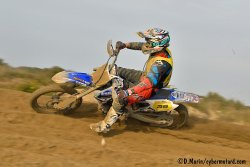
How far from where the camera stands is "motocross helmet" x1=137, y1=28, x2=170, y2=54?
23.2ft

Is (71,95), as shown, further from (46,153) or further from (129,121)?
(46,153)

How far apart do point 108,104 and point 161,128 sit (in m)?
1.11

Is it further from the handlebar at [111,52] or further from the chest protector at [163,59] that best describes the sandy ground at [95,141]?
the handlebar at [111,52]

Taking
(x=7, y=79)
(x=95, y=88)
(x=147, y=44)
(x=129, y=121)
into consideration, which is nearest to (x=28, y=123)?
(x=95, y=88)

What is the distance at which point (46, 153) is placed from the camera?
5.44 m

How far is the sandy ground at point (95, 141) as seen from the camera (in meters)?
5.38

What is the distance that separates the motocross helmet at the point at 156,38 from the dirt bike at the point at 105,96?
0.60 m

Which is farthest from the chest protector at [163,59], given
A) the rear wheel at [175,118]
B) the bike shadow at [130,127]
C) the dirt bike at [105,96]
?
the bike shadow at [130,127]

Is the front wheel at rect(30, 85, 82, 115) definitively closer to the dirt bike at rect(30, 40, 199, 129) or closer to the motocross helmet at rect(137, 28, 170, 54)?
the dirt bike at rect(30, 40, 199, 129)

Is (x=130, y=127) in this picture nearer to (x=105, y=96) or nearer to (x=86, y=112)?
(x=105, y=96)

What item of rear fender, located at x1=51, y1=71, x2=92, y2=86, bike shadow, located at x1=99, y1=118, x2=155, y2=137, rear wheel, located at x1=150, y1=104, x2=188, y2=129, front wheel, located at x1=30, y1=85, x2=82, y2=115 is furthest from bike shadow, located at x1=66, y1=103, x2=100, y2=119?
rear wheel, located at x1=150, y1=104, x2=188, y2=129

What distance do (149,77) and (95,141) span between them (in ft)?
4.60

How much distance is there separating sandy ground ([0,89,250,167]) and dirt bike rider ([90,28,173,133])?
0.37 m

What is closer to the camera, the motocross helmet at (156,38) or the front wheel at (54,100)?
the motocross helmet at (156,38)
